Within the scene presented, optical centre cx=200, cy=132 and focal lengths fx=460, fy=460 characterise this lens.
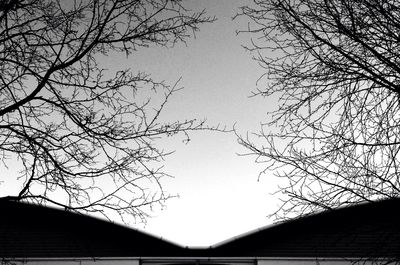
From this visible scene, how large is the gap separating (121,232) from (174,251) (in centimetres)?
154

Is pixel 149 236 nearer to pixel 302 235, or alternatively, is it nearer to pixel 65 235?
pixel 65 235

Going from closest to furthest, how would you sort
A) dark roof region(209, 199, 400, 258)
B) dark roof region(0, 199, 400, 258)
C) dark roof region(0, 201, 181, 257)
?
dark roof region(0, 201, 181, 257) → dark roof region(0, 199, 400, 258) → dark roof region(209, 199, 400, 258)

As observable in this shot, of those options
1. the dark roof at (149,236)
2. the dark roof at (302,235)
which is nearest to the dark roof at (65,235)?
the dark roof at (149,236)

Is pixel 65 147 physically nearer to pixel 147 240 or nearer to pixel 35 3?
pixel 35 3

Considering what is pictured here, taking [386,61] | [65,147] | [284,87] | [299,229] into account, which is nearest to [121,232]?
[299,229]

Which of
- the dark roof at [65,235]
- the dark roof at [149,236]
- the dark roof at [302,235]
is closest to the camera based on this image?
the dark roof at [65,235]

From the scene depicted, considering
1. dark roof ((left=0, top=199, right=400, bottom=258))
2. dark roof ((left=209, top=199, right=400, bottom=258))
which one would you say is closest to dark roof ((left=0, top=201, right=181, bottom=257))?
dark roof ((left=0, top=199, right=400, bottom=258))

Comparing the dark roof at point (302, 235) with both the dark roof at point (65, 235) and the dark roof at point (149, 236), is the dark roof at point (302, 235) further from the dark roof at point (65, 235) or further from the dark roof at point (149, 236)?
the dark roof at point (65, 235)

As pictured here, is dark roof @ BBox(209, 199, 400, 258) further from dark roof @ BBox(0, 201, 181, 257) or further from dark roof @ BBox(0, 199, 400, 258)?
dark roof @ BBox(0, 201, 181, 257)

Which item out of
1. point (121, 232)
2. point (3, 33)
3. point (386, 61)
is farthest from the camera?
point (121, 232)

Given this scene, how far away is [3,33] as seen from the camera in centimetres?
515

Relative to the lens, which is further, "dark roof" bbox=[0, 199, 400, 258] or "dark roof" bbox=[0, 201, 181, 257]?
"dark roof" bbox=[0, 199, 400, 258]

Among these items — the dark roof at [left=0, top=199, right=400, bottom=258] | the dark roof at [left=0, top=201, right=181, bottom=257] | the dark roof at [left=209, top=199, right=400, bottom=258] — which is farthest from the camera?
the dark roof at [left=209, top=199, right=400, bottom=258]

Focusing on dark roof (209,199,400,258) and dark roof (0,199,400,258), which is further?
dark roof (209,199,400,258)
